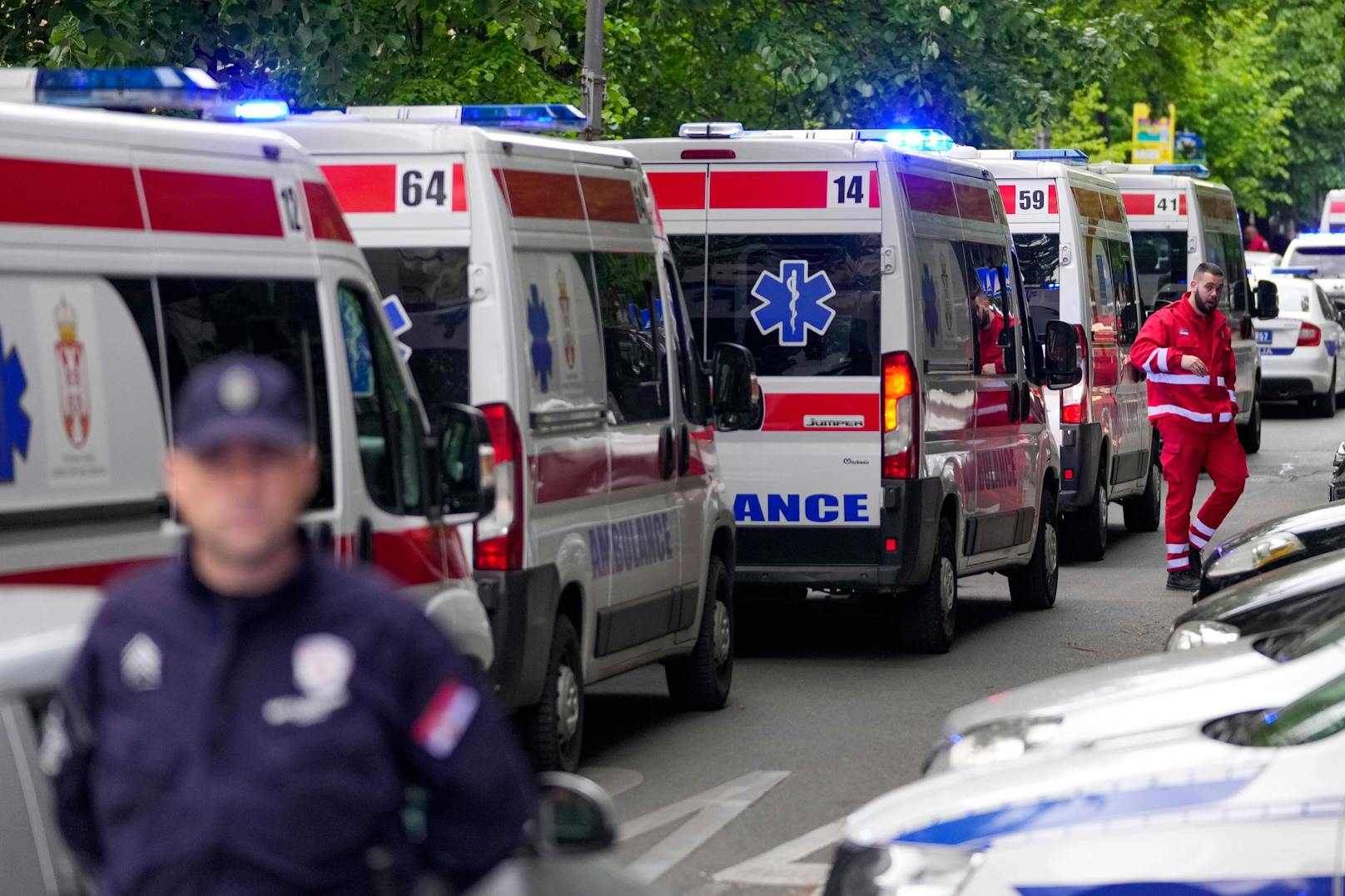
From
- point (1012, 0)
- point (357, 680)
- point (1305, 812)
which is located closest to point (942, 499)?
point (1305, 812)

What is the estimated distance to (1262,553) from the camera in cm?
954

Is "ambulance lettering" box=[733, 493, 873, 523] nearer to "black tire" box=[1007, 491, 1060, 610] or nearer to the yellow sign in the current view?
"black tire" box=[1007, 491, 1060, 610]

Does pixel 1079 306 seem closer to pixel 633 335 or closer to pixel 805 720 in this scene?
pixel 805 720

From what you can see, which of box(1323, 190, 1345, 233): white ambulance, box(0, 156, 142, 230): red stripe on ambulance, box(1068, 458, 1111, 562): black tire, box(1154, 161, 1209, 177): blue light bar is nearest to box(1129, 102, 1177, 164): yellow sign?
box(1323, 190, 1345, 233): white ambulance

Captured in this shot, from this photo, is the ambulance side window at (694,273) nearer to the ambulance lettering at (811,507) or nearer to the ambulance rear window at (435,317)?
the ambulance lettering at (811,507)

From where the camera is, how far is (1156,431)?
19.4 metres

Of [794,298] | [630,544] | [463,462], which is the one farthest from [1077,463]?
[463,462]

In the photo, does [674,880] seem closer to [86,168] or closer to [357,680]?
[86,168]

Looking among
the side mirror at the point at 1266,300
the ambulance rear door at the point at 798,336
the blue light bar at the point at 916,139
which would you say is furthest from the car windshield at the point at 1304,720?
the side mirror at the point at 1266,300

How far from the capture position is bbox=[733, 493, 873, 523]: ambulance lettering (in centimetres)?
1105

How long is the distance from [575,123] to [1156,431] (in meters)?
11.3

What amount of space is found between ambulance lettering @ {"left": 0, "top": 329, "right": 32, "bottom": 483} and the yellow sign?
115ft

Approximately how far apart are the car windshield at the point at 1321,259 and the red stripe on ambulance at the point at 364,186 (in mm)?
30799

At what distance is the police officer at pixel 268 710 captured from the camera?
2.79 meters
